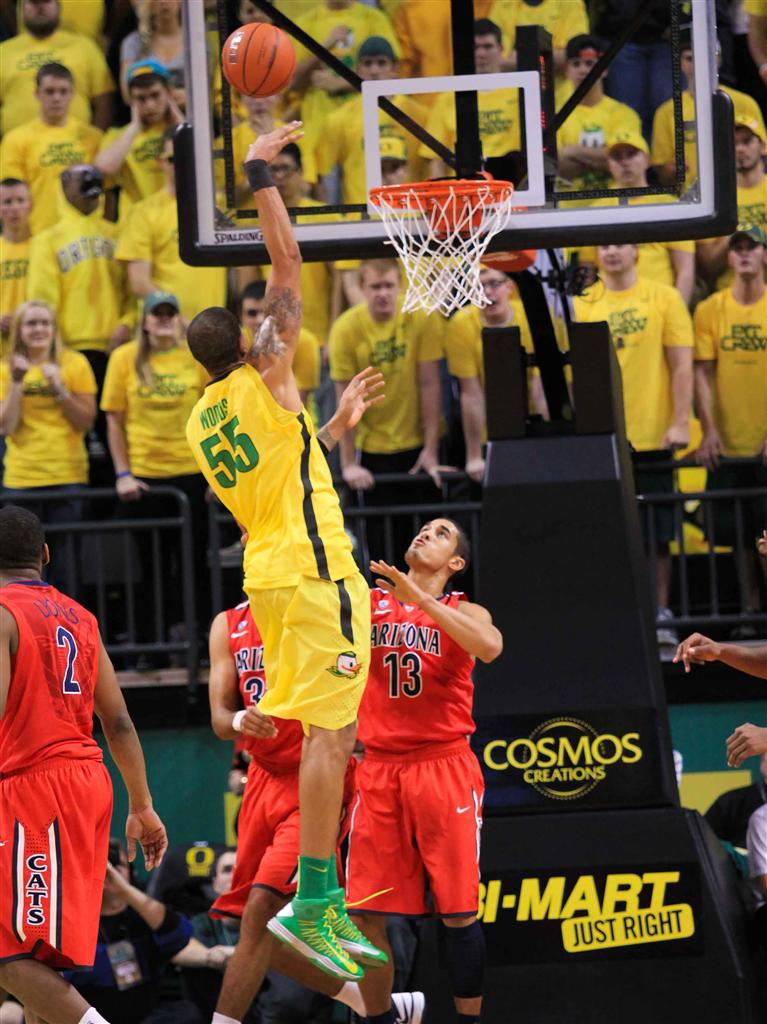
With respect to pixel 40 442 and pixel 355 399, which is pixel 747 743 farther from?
pixel 40 442

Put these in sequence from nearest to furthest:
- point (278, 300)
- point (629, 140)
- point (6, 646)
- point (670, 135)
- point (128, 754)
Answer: point (6, 646)
point (128, 754)
point (278, 300)
point (670, 135)
point (629, 140)

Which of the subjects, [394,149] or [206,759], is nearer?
[394,149]

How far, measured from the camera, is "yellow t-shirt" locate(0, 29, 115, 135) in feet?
41.1

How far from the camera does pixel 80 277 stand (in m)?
11.7

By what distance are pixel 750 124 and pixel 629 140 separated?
6.89 feet

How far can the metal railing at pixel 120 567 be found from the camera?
35.4 feet

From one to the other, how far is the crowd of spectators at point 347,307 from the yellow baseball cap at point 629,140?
0.52 m

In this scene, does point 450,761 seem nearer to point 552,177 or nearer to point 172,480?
point 552,177

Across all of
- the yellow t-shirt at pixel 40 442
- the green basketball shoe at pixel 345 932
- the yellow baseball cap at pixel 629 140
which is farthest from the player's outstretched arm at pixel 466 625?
the yellow t-shirt at pixel 40 442

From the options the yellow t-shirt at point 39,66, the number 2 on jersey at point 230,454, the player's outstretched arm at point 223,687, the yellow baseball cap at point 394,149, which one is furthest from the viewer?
the yellow t-shirt at point 39,66

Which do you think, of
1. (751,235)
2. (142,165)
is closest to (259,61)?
(751,235)

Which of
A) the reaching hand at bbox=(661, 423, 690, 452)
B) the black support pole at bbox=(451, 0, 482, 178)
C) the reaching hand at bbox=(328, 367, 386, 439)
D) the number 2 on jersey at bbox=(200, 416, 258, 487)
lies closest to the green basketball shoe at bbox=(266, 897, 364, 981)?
the number 2 on jersey at bbox=(200, 416, 258, 487)

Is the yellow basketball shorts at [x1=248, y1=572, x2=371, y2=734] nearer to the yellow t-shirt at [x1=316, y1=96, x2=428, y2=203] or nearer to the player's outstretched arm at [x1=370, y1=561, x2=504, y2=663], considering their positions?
the player's outstretched arm at [x1=370, y1=561, x2=504, y2=663]

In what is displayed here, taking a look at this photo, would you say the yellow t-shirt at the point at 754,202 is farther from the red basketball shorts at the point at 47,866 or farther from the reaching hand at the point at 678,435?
the red basketball shorts at the point at 47,866
